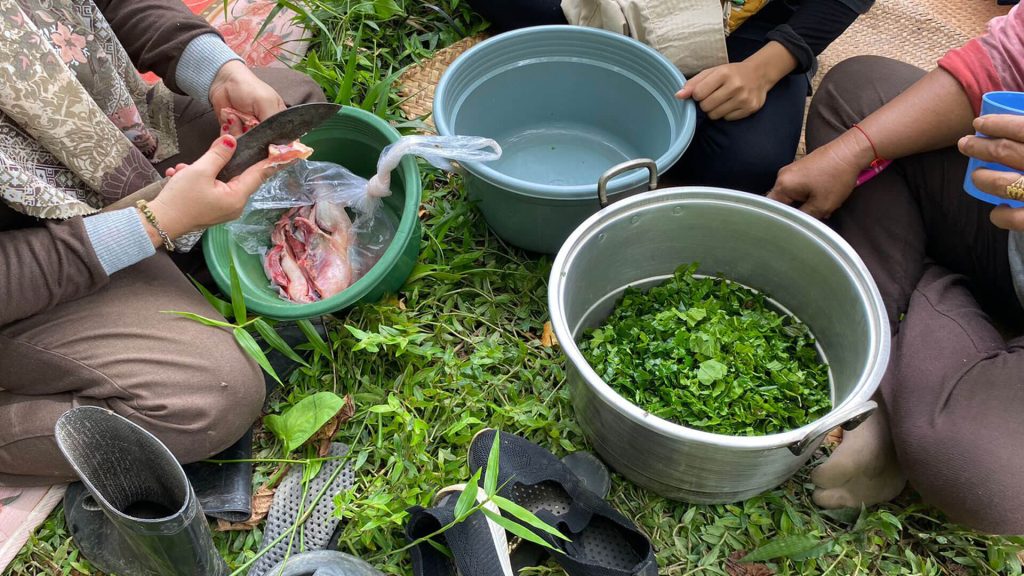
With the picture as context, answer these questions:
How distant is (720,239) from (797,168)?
0.60 feet

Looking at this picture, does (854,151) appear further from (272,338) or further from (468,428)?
(272,338)

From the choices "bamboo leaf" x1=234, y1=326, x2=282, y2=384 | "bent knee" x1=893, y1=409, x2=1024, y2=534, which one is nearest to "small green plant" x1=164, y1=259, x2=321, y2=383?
"bamboo leaf" x1=234, y1=326, x2=282, y2=384

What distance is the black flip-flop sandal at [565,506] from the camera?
1.08 metres

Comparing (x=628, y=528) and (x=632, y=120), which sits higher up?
(x=632, y=120)

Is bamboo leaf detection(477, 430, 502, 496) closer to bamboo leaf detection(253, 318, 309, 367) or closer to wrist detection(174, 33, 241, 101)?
bamboo leaf detection(253, 318, 309, 367)

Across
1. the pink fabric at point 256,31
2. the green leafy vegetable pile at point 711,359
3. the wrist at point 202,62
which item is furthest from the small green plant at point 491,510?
the pink fabric at point 256,31

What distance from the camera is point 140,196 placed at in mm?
1133

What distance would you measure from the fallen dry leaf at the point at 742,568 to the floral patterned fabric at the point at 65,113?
115 cm

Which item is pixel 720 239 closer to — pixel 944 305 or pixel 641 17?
pixel 944 305

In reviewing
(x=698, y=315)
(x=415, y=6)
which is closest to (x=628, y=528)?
(x=698, y=315)

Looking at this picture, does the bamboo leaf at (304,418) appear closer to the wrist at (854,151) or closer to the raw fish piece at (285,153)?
the raw fish piece at (285,153)

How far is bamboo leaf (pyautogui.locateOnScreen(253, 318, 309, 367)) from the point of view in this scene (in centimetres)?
123

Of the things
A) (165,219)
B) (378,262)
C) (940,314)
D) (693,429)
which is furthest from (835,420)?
(165,219)

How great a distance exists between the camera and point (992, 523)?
102cm
